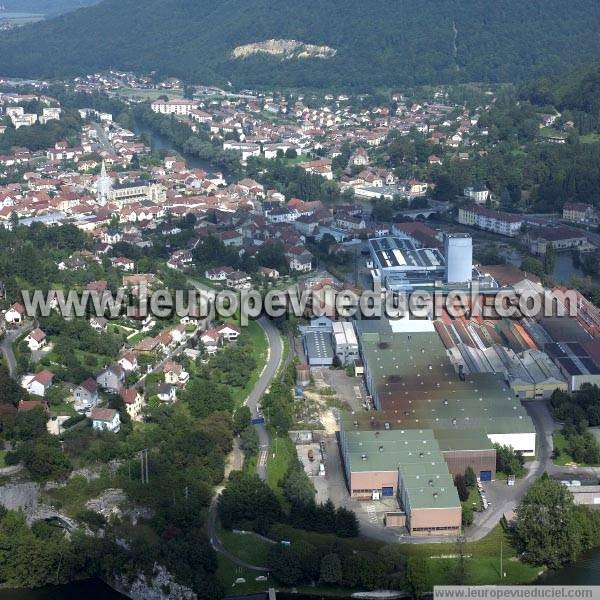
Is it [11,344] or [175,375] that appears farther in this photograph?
[11,344]

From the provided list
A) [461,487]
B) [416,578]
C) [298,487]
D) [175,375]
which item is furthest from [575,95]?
[416,578]

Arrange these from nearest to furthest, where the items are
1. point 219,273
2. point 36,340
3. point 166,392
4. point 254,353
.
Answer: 1. point 166,392
2. point 36,340
3. point 254,353
4. point 219,273

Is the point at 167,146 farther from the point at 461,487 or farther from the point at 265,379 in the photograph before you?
the point at 461,487

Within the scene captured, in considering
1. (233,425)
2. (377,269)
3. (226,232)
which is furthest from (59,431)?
(226,232)

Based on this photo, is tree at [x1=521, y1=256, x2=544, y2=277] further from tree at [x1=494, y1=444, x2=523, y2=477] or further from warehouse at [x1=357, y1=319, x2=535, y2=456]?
tree at [x1=494, y1=444, x2=523, y2=477]

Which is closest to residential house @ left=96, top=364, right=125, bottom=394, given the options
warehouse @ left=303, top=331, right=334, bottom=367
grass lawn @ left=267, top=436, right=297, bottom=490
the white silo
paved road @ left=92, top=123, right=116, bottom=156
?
grass lawn @ left=267, top=436, right=297, bottom=490

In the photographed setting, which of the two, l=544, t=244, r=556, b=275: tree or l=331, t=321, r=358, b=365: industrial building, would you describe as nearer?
l=331, t=321, r=358, b=365: industrial building
